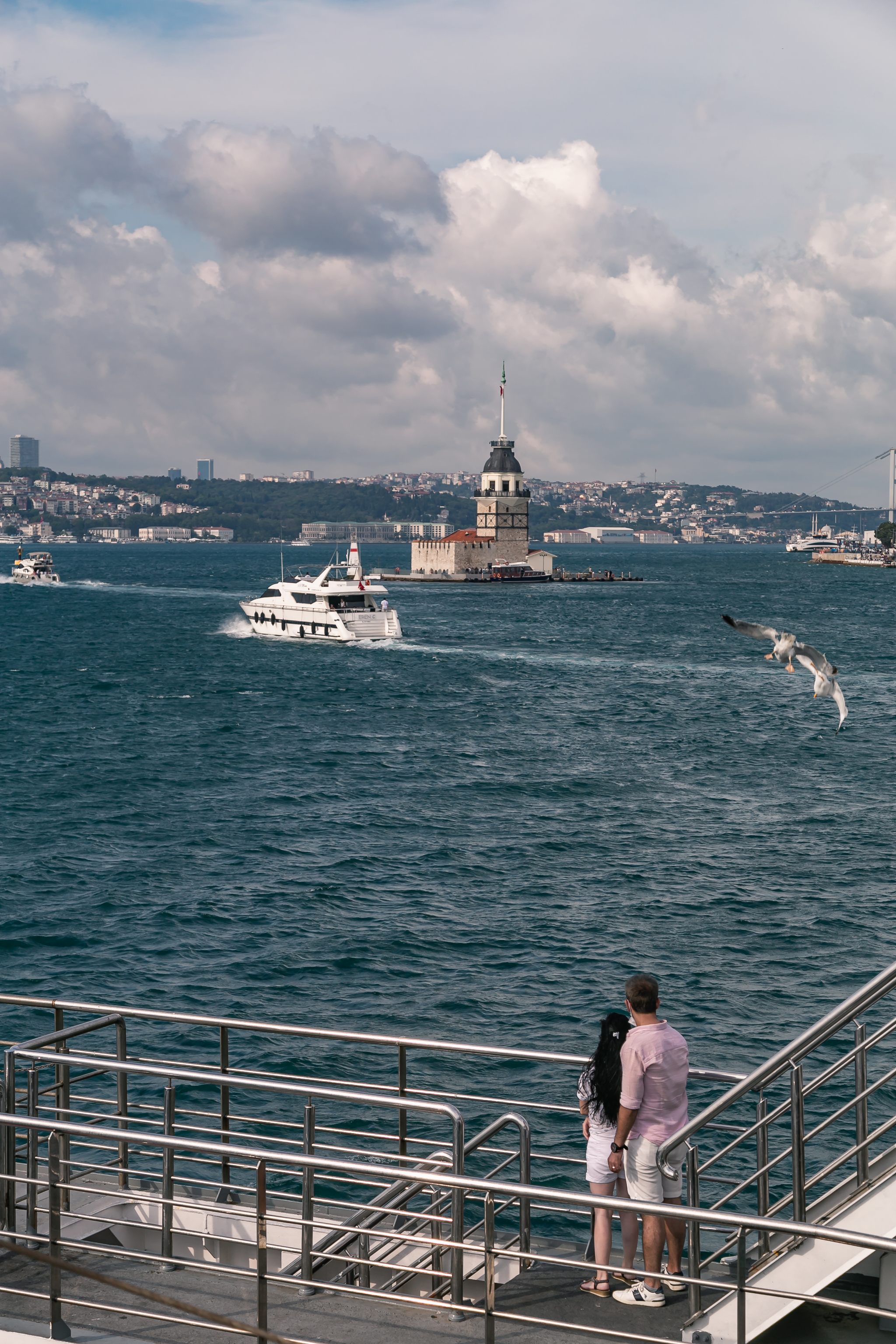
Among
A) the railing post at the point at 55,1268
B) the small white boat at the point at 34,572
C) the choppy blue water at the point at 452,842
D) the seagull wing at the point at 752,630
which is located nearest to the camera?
the railing post at the point at 55,1268

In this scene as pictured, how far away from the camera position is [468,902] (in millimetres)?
23172

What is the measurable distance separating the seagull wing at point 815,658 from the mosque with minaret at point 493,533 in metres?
144

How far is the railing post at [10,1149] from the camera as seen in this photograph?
5496 millimetres

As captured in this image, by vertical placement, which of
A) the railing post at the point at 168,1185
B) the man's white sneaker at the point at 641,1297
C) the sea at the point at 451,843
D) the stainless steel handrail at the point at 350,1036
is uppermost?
the stainless steel handrail at the point at 350,1036

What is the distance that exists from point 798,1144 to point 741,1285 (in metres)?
0.67

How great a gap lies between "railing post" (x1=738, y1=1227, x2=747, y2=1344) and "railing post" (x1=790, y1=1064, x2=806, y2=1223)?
0.43 metres

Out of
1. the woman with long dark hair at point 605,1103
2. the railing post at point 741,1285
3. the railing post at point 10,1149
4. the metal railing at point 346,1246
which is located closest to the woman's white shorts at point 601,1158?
the woman with long dark hair at point 605,1103

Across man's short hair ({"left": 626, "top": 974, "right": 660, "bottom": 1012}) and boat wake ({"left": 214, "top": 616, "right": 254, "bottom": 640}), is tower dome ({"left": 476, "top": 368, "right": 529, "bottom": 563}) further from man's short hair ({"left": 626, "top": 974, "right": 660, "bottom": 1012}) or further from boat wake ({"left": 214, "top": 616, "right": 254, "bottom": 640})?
man's short hair ({"left": 626, "top": 974, "right": 660, "bottom": 1012})

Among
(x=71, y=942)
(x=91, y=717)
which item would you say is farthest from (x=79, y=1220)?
(x=91, y=717)

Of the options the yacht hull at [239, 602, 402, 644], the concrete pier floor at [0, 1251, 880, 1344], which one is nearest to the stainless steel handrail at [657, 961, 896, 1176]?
the concrete pier floor at [0, 1251, 880, 1344]

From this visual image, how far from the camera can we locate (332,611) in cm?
7275

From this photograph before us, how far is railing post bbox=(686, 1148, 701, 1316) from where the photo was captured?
16.2 ft

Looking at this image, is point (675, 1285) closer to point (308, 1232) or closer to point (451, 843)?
point (308, 1232)

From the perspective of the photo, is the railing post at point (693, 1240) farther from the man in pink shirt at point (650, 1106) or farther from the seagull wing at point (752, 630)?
the seagull wing at point (752, 630)
